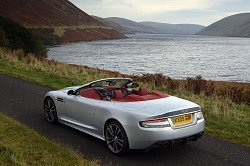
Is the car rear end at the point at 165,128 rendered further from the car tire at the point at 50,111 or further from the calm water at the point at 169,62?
the calm water at the point at 169,62

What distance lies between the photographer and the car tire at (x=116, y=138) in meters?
5.36

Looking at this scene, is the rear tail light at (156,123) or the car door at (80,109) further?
the car door at (80,109)

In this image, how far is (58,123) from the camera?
7.72m

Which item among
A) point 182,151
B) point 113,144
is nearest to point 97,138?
point 113,144

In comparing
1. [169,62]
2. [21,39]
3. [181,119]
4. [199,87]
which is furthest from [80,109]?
[169,62]

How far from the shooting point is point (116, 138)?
5.55 meters

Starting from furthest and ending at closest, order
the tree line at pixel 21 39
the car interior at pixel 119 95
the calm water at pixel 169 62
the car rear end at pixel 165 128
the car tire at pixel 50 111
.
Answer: the tree line at pixel 21 39 < the calm water at pixel 169 62 < the car tire at pixel 50 111 < the car interior at pixel 119 95 < the car rear end at pixel 165 128

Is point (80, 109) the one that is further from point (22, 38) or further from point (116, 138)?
point (22, 38)

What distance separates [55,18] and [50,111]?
5540 inches

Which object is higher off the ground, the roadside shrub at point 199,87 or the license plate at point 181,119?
the license plate at point 181,119

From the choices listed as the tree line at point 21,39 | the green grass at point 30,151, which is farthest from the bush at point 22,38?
the green grass at point 30,151

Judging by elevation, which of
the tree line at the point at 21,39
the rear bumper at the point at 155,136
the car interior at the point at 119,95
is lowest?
the rear bumper at the point at 155,136

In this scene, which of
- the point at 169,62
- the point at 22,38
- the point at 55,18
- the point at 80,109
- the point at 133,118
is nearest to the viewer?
the point at 133,118

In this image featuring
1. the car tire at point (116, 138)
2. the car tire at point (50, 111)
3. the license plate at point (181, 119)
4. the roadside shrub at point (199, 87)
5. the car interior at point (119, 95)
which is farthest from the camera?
the roadside shrub at point (199, 87)
